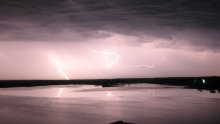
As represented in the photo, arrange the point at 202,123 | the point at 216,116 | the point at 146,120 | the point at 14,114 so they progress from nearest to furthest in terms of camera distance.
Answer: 1. the point at 202,123
2. the point at 146,120
3. the point at 216,116
4. the point at 14,114

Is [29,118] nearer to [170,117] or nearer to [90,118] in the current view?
[90,118]

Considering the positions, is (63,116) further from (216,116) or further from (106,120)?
(216,116)

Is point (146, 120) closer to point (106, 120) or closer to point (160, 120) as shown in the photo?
point (160, 120)

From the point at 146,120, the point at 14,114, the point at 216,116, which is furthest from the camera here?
the point at 14,114

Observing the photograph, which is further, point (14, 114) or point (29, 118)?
point (14, 114)

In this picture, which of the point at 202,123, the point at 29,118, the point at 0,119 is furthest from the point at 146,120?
the point at 0,119

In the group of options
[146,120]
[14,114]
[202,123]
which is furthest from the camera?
[14,114]

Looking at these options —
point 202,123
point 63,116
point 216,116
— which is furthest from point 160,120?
point 63,116

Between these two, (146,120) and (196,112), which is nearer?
(146,120)
